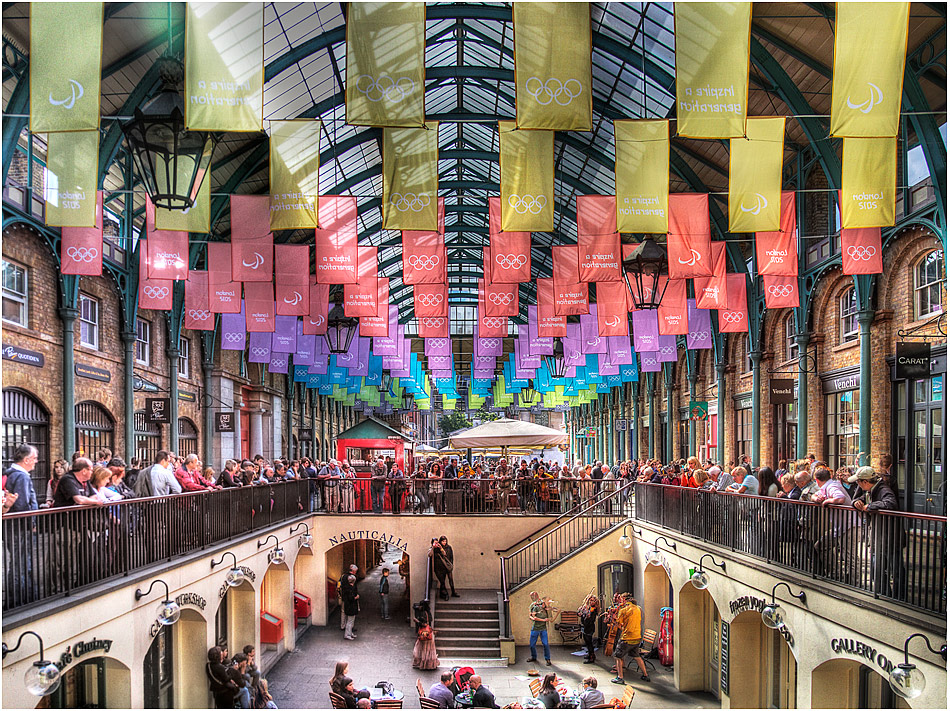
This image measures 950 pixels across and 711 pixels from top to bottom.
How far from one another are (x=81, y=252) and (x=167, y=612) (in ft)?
26.4

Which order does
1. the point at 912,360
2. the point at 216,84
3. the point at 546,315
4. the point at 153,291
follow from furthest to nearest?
the point at 546,315 → the point at 153,291 → the point at 912,360 → the point at 216,84

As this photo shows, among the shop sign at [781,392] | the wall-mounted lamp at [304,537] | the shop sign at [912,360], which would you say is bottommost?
the wall-mounted lamp at [304,537]

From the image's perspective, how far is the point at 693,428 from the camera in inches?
1122

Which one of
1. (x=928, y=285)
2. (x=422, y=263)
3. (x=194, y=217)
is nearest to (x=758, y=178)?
(x=928, y=285)

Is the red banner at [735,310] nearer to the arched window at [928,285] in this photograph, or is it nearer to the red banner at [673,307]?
the red banner at [673,307]

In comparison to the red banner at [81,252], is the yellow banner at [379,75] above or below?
above

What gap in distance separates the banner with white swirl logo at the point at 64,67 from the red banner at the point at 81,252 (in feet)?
19.8

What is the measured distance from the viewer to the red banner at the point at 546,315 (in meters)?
22.6

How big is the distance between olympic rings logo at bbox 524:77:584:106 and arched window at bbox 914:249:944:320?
8.38 metres

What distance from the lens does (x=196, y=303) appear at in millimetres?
18500

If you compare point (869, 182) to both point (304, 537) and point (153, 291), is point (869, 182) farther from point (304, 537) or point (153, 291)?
point (304, 537)

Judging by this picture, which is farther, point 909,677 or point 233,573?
point 233,573

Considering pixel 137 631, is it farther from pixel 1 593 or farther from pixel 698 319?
pixel 698 319

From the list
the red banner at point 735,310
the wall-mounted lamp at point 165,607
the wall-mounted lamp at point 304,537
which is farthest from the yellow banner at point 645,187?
the wall-mounted lamp at point 304,537
